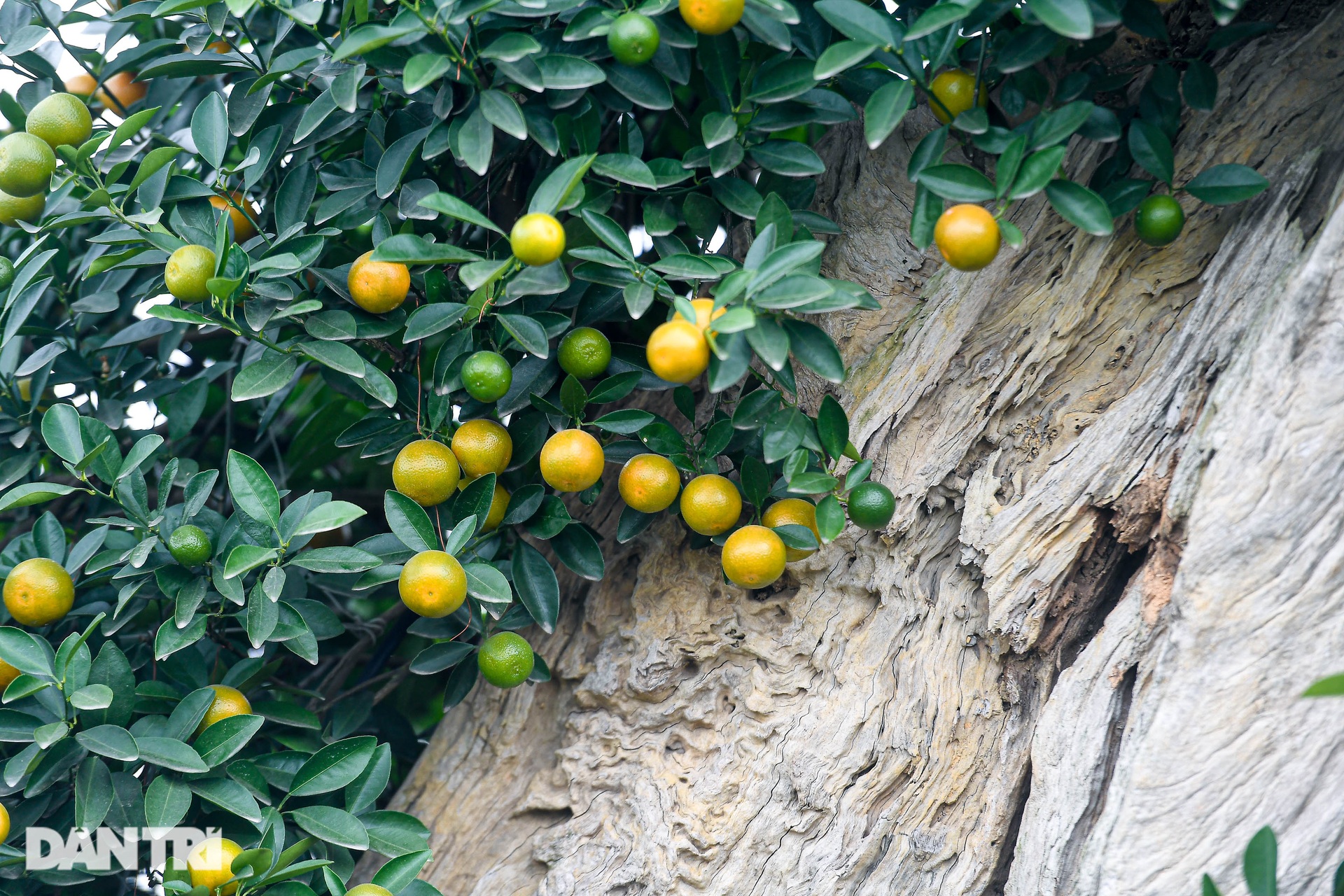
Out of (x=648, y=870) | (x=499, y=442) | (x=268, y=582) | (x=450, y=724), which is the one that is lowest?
(x=450, y=724)

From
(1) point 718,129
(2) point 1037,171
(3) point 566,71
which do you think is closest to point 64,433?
(3) point 566,71

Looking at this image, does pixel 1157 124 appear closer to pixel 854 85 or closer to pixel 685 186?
pixel 854 85

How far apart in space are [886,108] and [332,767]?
4.24 feet

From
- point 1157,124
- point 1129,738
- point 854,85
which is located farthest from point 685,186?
point 1129,738

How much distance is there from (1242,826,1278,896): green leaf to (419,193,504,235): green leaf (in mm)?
1195

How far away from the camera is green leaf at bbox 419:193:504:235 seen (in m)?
1.19

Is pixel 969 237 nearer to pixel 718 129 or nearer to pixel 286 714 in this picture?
pixel 718 129

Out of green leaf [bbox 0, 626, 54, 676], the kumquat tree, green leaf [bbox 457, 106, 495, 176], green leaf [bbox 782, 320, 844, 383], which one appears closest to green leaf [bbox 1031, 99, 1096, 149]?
the kumquat tree

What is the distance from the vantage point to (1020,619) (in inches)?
52.9

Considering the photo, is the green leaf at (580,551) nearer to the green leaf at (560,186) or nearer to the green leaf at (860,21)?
the green leaf at (560,186)

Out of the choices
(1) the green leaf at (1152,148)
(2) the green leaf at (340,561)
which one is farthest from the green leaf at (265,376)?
(1) the green leaf at (1152,148)

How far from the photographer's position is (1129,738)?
120cm

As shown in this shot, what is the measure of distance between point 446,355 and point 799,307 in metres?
0.56

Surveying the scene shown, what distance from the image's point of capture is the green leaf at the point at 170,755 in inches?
52.7
